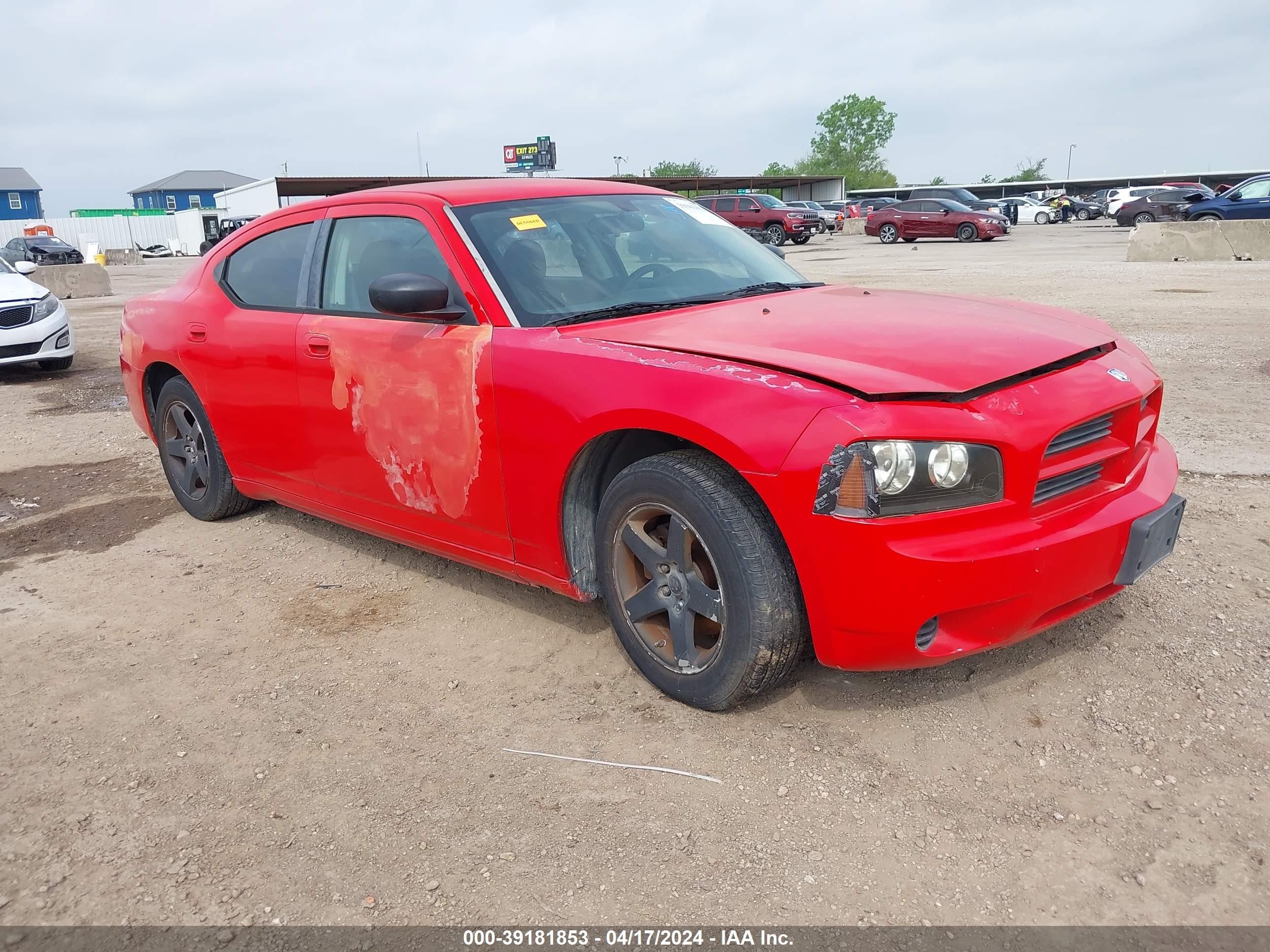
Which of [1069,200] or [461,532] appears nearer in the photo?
[461,532]

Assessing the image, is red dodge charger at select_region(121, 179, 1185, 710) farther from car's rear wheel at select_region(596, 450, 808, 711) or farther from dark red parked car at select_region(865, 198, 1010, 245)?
dark red parked car at select_region(865, 198, 1010, 245)

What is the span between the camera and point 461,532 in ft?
11.8

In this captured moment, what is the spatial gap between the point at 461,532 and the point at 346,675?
638mm

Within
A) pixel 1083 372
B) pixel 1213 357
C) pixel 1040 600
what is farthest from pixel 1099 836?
pixel 1213 357

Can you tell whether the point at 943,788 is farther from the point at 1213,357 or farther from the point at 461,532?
the point at 1213,357

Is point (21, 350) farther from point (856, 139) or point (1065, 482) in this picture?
point (856, 139)

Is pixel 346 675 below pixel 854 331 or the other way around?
below

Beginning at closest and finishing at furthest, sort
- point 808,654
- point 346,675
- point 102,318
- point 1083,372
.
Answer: point 1083,372, point 808,654, point 346,675, point 102,318

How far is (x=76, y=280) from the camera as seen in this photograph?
2269cm

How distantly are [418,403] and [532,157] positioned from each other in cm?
8760

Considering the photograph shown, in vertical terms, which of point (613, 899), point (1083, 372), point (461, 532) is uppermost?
point (1083, 372)

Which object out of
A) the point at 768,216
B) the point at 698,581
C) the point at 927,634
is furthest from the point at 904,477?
the point at 768,216

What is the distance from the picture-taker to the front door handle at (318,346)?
12.9ft

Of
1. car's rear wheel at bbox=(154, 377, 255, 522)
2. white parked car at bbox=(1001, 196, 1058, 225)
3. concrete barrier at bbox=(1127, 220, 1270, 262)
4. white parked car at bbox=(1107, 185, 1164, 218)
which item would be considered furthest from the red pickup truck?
car's rear wheel at bbox=(154, 377, 255, 522)
